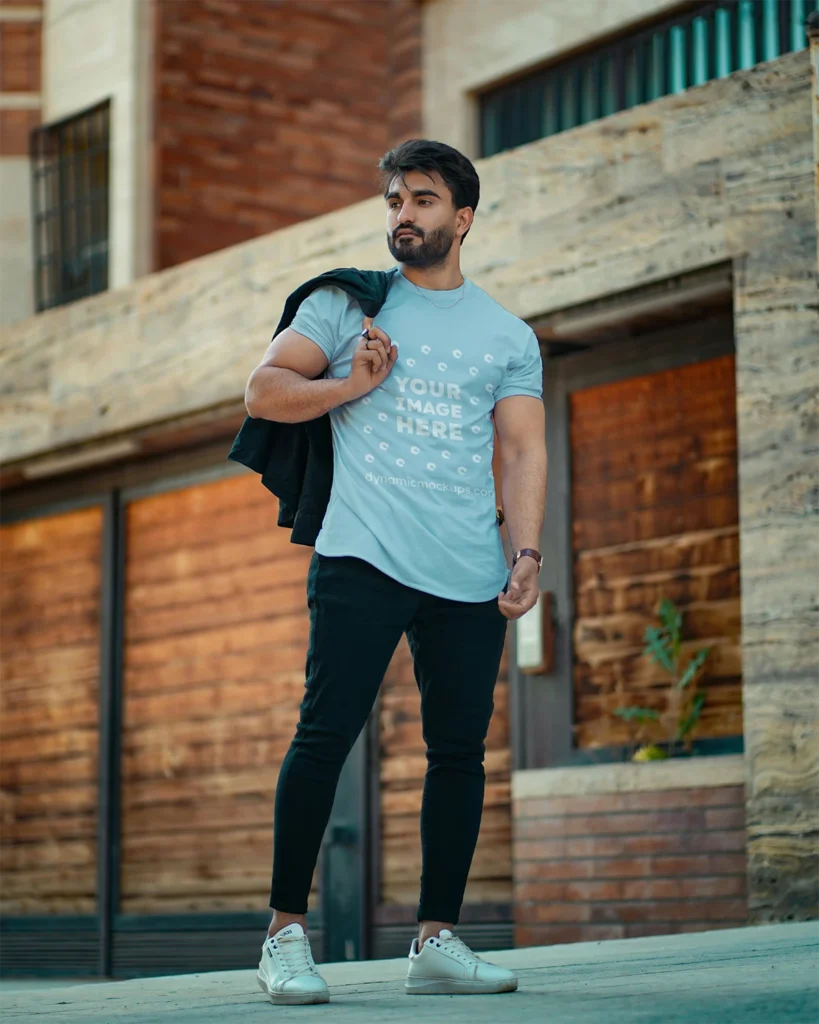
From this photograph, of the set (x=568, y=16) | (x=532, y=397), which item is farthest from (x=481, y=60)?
(x=532, y=397)

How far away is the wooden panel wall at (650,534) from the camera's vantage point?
23.8 feet

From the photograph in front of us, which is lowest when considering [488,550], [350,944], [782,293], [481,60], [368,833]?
[350,944]

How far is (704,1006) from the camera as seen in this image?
10.1ft

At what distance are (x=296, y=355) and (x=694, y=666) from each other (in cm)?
376

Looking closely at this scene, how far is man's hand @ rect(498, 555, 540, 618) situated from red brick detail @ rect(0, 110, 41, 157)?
8291mm

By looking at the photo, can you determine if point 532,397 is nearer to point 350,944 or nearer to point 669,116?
point 669,116

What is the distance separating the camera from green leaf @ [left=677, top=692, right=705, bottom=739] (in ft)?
23.8

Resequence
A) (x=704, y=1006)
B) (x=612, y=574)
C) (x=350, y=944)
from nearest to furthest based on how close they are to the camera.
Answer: (x=704, y=1006), (x=612, y=574), (x=350, y=944)

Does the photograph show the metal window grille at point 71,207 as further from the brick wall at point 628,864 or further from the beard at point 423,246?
the beard at point 423,246

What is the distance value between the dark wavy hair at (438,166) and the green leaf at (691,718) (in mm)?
3645

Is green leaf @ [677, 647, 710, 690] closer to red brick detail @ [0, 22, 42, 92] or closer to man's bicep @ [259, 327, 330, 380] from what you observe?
man's bicep @ [259, 327, 330, 380]

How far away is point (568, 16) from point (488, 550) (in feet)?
21.6

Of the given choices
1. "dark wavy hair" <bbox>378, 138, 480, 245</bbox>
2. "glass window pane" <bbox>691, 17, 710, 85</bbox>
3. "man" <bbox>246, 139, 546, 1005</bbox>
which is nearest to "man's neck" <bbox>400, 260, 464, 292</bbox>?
"man" <bbox>246, 139, 546, 1005</bbox>

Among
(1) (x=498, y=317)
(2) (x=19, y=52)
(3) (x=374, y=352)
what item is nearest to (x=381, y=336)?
(3) (x=374, y=352)
